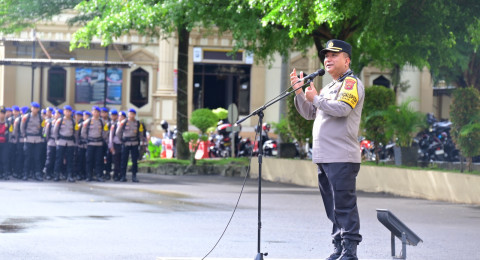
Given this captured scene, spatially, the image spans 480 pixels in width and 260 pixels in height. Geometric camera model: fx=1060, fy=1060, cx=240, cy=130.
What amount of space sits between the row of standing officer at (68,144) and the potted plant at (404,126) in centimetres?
623

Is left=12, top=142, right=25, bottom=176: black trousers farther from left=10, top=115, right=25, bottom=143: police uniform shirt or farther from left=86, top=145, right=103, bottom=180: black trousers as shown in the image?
left=86, top=145, right=103, bottom=180: black trousers

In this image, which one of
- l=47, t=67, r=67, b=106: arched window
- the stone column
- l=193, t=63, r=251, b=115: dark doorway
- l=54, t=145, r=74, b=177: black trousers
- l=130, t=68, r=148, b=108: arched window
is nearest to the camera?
l=54, t=145, r=74, b=177: black trousers

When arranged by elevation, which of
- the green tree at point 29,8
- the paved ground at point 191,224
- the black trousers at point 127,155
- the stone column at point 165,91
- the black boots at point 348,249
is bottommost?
the paved ground at point 191,224

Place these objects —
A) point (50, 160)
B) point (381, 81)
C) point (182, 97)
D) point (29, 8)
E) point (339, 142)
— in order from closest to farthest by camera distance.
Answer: point (339, 142) → point (50, 160) → point (29, 8) → point (182, 97) → point (381, 81)

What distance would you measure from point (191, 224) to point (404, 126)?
33.0ft

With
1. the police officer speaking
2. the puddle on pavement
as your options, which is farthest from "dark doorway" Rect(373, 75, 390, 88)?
the police officer speaking

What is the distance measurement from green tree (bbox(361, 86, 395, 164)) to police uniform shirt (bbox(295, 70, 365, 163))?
14188mm

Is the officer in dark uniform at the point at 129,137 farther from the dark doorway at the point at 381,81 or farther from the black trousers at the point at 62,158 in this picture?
the dark doorway at the point at 381,81

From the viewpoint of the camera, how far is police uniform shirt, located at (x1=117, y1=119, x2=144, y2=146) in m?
25.3

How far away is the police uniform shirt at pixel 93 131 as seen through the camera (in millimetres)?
25625

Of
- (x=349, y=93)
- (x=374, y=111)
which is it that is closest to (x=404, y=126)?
(x=374, y=111)

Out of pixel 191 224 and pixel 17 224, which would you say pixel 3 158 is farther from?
pixel 191 224

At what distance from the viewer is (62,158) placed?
25.4 m

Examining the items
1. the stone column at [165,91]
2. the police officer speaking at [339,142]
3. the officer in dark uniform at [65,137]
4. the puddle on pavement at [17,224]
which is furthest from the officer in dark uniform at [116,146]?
the stone column at [165,91]
